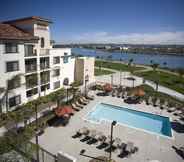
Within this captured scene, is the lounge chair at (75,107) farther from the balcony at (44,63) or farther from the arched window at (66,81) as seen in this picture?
the arched window at (66,81)

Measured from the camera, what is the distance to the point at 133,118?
2480cm

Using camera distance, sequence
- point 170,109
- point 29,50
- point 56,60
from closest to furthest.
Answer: point 29,50 < point 170,109 < point 56,60

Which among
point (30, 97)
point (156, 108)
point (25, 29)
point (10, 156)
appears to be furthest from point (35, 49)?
point (156, 108)

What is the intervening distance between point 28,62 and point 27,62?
172mm

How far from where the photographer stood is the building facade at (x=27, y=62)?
21312 mm

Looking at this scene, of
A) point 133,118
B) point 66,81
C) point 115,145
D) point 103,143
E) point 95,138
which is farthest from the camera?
point 66,81

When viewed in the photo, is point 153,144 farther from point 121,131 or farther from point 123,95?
point 123,95

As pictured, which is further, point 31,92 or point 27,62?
point 31,92

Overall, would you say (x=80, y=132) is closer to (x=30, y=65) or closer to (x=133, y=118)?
(x=133, y=118)

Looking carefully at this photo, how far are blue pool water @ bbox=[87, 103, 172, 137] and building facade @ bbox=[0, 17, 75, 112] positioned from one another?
34.1 feet

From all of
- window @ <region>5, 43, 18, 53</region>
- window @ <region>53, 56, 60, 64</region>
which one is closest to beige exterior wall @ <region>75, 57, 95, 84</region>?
window @ <region>53, 56, 60, 64</region>

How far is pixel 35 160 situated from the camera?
1242 centimetres

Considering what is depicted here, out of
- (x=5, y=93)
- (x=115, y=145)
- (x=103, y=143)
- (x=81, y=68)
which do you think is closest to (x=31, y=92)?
(x=5, y=93)

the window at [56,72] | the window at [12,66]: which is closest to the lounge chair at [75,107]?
the window at [56,72]
